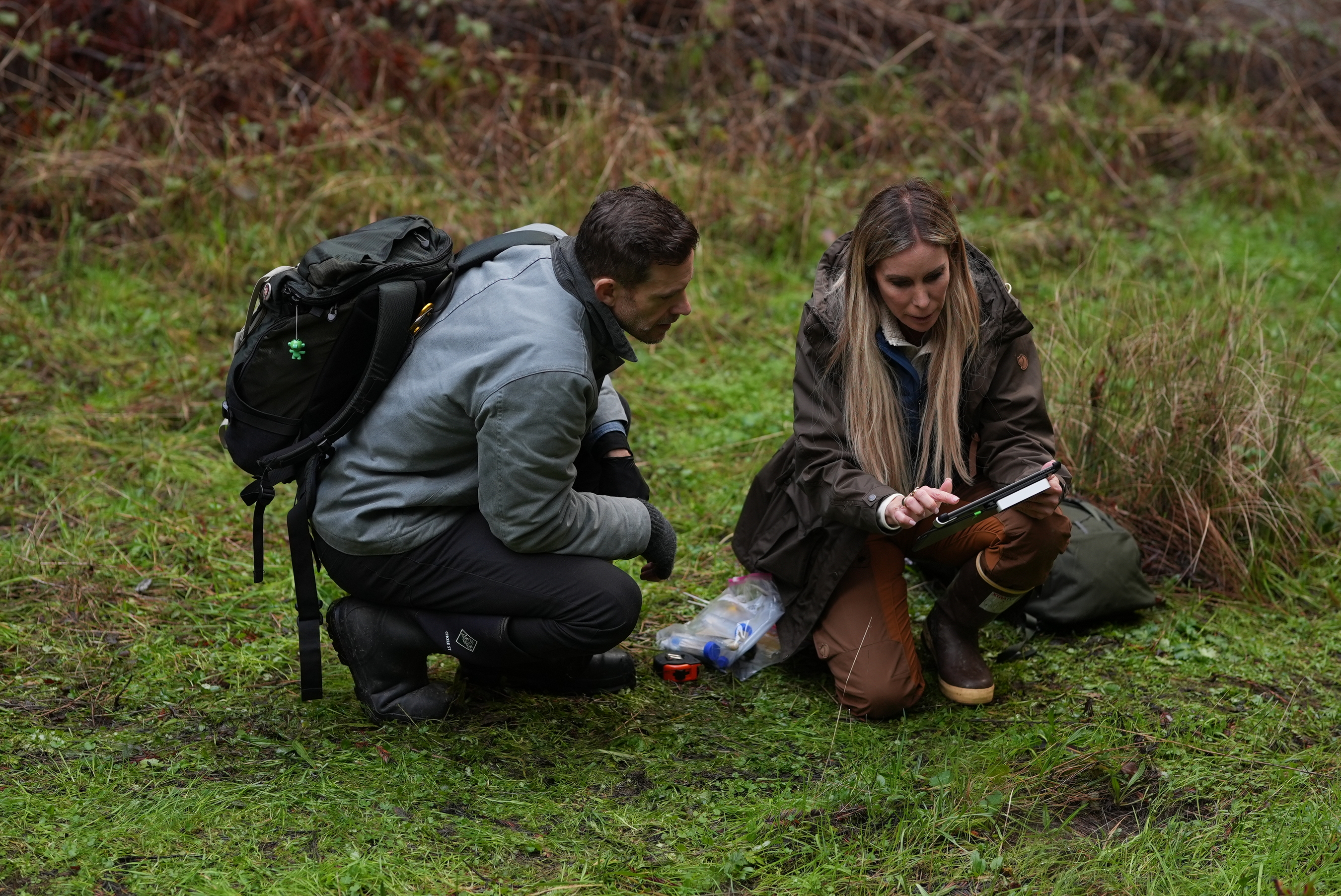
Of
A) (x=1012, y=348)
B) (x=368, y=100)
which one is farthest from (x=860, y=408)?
(x=368, y=100)

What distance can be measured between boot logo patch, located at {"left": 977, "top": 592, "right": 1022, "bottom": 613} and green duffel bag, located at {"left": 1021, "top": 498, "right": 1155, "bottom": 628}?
13.2 inches

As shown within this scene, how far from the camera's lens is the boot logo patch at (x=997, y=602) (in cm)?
341

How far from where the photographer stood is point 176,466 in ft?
15.4

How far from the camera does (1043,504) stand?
10.4ft

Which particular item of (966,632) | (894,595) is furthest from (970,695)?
(894,595)

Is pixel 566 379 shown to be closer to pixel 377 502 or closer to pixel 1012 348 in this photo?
pixel 377 502

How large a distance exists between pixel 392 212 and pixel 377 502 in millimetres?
3797

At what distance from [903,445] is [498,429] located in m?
1.16

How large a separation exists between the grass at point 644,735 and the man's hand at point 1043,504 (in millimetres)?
562

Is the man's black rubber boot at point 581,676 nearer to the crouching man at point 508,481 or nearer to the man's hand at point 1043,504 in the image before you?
the crouching man at point 508,481

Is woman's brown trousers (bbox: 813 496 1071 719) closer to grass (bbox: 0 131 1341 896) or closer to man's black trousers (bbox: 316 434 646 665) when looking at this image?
grass (bbox: 0 131 1341 896)

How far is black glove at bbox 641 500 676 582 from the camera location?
10.5 feet

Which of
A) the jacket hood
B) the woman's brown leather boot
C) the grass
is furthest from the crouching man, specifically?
the woman's brown leather boot

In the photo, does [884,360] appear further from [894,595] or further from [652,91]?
[652,91]
